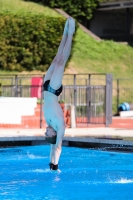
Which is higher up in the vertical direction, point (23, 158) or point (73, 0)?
point (73, 0)

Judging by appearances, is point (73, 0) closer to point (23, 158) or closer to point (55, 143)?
point (23, 158)

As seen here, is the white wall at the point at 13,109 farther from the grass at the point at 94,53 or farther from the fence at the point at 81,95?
the grass at the point at 94,53

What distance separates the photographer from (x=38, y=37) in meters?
32.2

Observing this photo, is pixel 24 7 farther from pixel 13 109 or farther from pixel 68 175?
pixel 68 175

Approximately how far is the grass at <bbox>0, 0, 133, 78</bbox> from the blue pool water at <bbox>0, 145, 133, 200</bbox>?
62.4ft

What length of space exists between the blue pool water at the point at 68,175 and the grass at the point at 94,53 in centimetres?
1901

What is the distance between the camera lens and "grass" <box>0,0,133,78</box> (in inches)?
1372

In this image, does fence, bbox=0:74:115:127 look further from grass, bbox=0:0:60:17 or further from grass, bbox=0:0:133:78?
grass, bbox=0:0:60:17

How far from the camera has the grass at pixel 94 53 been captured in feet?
114

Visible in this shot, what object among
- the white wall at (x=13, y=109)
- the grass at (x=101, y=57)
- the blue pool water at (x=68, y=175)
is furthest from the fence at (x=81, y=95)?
the grass at (x=101, y=57)

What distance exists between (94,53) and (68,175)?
81.6 ft

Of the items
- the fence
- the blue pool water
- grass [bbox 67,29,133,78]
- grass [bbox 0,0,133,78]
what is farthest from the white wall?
grass [bbox 0,0,133,78]

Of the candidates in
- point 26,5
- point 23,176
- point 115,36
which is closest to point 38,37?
point 26,5

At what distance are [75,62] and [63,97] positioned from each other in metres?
9.98
